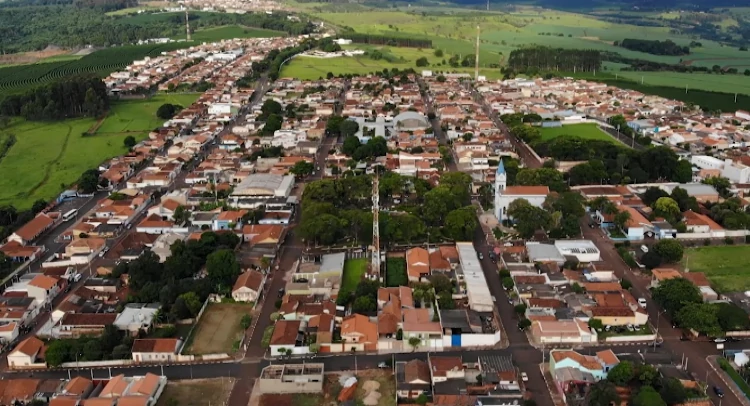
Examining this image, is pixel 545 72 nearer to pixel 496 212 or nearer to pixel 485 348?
pixel 496 212

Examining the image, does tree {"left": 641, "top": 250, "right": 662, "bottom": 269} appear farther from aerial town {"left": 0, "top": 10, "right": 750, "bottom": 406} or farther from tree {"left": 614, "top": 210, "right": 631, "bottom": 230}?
tree {"left": 614, "top": 210, "right": 631, "bottom": 230}

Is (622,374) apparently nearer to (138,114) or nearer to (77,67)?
(138,114)

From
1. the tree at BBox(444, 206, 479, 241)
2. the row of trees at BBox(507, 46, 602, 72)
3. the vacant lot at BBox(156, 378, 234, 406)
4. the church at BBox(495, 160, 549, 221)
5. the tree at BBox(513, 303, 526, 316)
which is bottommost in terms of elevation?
the vacant lot at BBox(156, 378, 234, 406)

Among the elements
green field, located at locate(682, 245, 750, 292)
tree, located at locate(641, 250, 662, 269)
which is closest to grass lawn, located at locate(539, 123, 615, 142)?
green field, located at locate(682, 245, 750, 292)

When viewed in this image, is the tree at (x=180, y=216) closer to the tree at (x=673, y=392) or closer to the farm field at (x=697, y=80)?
the tree at (x=673, y=392)

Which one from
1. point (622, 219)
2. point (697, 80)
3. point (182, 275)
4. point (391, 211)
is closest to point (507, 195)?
point (622, 219)

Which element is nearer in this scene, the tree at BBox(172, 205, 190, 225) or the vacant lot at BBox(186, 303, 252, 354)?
the vacant lot at BBox(186, 303, 252, 354)

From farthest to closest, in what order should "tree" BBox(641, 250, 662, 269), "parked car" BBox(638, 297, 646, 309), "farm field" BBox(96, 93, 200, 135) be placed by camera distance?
1. "farm field" BBox(96, 93, 200, 135)
2. "tree" BBox(641, 250, 662, 269)
3. "parked car" BBox(638, 297, 646, 309)

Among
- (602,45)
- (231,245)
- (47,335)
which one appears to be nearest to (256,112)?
(231,245)

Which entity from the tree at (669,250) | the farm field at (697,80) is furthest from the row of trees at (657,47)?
the tree at (669,250)
